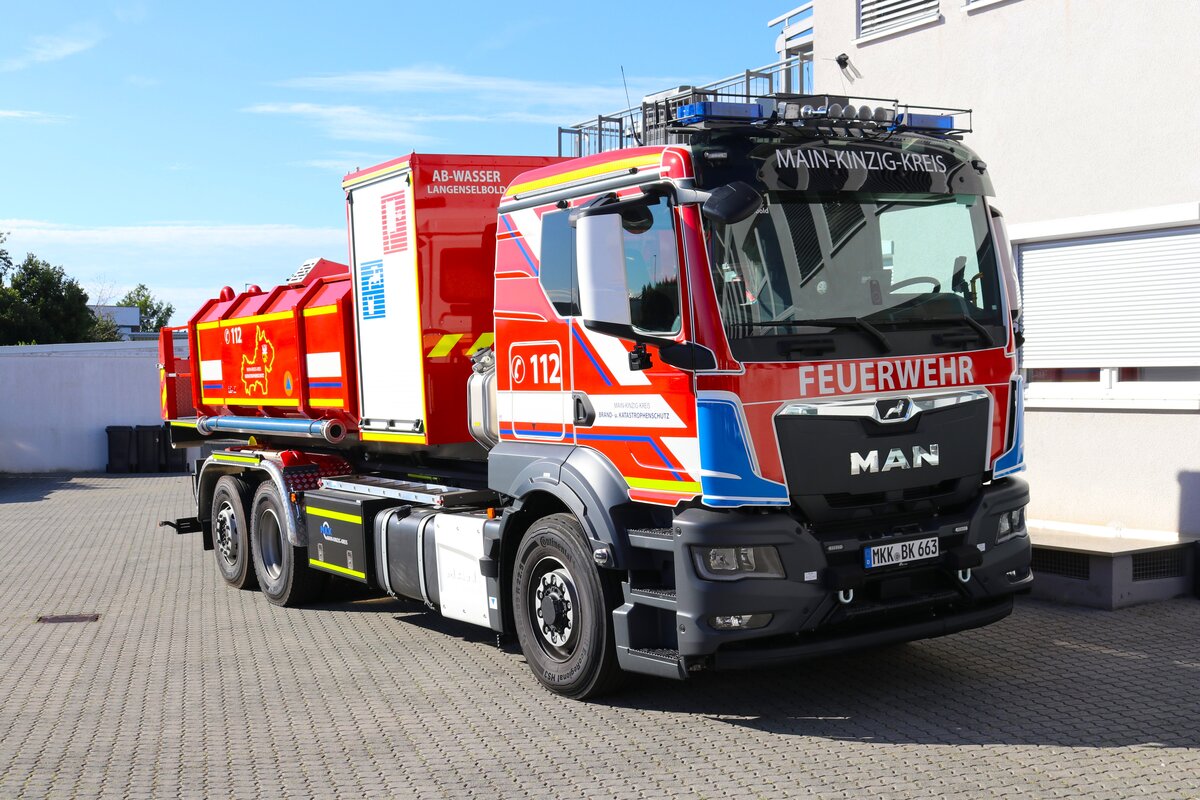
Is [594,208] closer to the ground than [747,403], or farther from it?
farther from it

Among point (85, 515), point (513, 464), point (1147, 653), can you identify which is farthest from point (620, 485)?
point (85, 515)

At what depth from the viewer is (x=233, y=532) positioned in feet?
37.4

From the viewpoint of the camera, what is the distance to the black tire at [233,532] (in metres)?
11.2

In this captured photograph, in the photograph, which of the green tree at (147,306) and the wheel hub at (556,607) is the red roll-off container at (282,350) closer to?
the wheel hub at (556,607)

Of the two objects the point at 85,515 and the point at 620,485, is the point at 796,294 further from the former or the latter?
the point at 85,515

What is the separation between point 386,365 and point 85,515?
1109 centimetres

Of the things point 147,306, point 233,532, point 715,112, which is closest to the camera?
point 715,112

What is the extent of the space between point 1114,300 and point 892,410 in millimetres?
4598

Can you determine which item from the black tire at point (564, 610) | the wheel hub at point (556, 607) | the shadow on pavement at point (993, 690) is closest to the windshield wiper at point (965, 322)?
the shadow on pavement at point (993, 690)

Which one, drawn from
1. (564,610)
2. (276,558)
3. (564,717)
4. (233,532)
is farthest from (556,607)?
(233,532)

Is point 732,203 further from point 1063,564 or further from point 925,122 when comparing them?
point 1063,564

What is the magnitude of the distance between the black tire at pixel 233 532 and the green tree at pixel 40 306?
4392 centimetres

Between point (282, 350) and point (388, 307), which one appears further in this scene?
point (282, 350)

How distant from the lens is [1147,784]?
533 cm
